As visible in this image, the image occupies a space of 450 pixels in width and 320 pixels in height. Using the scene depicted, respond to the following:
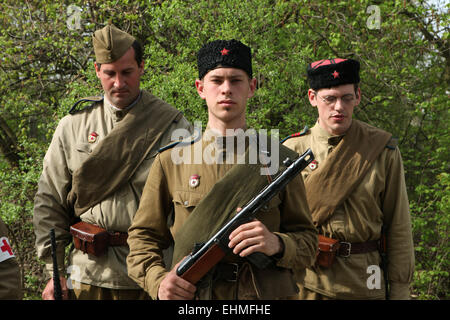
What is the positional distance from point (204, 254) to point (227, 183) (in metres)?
0.33

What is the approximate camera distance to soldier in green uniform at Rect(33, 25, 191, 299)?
320 cm

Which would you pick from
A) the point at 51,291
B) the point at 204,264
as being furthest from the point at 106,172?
the point at 204,264

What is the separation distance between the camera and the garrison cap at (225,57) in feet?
8.25

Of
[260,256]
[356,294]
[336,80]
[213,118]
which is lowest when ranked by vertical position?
[356,294]

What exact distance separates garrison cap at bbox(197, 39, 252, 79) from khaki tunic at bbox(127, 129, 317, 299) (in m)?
0.32

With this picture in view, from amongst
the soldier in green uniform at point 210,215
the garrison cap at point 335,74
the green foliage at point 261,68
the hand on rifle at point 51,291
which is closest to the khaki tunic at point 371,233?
the garrison cap at point 335,74

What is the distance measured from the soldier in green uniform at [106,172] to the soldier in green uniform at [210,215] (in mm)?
721

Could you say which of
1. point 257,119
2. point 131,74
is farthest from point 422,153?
point 131,74

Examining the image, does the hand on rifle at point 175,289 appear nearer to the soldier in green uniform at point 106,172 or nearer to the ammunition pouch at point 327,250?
the soldier in green uniform at point 106,172

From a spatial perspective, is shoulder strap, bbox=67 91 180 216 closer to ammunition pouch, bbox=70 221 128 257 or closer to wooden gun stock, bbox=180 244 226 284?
ammunition pouch, bbox=70 221 128 257

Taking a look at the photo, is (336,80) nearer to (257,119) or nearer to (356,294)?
(356,294)

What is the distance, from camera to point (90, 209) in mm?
3248

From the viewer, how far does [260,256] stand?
7.22ft

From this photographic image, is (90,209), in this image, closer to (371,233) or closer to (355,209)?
(355,209)
